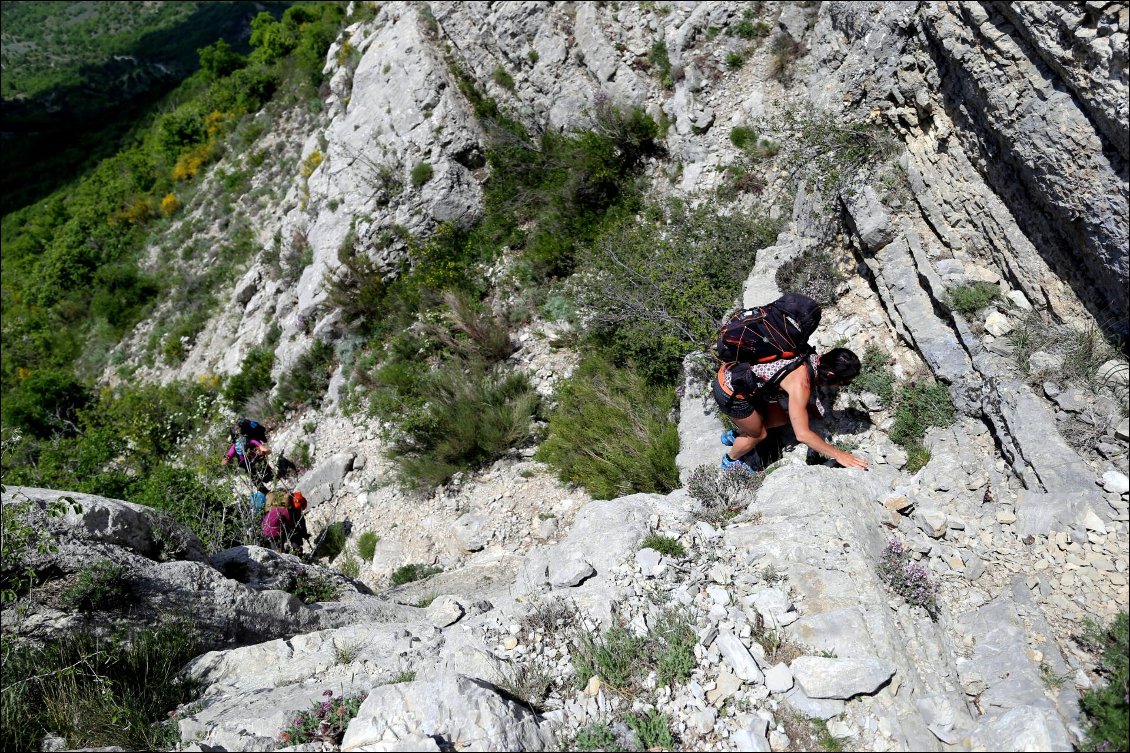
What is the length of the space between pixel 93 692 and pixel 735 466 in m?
4.29

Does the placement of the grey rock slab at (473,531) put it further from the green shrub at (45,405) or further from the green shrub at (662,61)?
the green shrub at (45,405)

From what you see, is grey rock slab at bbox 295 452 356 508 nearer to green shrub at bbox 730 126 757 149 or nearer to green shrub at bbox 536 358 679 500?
green shrub at bbox 536 358 679 500

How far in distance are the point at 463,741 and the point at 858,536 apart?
250cm

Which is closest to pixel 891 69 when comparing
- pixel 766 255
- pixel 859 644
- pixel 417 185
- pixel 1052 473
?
pixel 766 255

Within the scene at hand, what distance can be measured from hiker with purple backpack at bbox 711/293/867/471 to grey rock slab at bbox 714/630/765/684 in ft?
5.12

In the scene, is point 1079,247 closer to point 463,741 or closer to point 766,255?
point 766,255

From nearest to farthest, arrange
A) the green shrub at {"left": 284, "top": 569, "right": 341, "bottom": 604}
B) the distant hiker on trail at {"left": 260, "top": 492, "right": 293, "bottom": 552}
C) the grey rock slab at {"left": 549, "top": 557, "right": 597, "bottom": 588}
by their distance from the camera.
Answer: the grey rock slab at {"left": 549, "top": 557, "right": 597, "bottom": 588} < the green shrub at {"left": 284, "top": 569, "right": 341, "bottom": 604} < the distant hiker on trail at {"left": 260, "top": 492, "right": 293, "bottom": 552}

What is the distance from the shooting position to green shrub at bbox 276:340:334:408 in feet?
32.5

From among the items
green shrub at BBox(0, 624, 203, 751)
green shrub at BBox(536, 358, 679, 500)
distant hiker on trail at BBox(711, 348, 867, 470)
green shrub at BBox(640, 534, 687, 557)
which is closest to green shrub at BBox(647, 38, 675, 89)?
green shrub at BBox(536, 358, 679, 500)

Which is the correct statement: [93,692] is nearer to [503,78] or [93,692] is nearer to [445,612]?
[445,612]

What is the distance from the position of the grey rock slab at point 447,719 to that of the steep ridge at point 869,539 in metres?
0.01

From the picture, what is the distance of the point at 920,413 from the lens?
14.5ft

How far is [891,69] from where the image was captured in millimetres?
5930

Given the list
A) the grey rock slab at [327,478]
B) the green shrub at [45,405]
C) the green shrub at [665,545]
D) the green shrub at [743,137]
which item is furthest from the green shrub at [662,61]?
the green shrub at [45,405]
